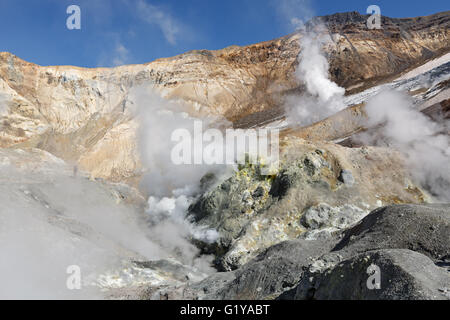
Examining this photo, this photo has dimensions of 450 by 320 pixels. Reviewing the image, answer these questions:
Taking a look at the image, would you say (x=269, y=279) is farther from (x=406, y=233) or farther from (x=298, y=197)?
(x=298, y=197)

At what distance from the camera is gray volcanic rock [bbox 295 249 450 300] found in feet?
19.5

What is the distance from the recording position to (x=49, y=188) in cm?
2173

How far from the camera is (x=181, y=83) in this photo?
56500 millimetres

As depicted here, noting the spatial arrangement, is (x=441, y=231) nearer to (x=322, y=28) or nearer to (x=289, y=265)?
(x=289, y=265)

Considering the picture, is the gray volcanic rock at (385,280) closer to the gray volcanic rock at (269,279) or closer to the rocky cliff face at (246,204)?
the rocky cliff face at (246,204)

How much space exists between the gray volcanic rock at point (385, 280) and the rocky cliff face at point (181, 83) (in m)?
34.6

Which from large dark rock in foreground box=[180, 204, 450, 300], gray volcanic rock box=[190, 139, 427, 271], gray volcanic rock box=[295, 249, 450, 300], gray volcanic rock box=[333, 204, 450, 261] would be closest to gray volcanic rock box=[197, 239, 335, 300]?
large dark rock in foreground box=[180, 204, 450, 300]

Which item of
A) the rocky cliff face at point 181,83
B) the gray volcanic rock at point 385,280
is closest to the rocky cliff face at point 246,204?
the gray volcanic rock at point 385,280

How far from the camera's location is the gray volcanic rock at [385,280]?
19.5 feet

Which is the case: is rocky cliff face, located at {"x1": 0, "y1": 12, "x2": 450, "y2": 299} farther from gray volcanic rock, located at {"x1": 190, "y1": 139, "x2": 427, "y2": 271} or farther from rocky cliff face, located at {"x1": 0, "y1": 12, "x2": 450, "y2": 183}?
rocky cliff face, located at {"x1": 0, "y1": 12, "x2": 450, "y2": 183}

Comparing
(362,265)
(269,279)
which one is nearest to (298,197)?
(269,279)

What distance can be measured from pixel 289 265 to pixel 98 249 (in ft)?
23.4

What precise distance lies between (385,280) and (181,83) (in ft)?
173
